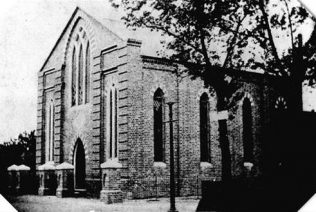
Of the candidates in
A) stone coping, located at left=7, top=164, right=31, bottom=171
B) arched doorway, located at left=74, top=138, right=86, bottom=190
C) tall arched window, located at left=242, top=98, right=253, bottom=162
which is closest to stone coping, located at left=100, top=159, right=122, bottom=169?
arched doorway, located at left=74, top=138, right=86, bottom=190

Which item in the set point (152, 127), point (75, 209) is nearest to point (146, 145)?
point (152, 127)

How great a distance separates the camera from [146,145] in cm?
1373

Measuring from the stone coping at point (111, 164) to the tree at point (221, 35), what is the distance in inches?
99.6

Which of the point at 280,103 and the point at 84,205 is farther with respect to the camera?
the point at 280,103

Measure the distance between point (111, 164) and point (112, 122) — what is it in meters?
0.97

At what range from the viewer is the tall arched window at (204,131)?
42.5 feet

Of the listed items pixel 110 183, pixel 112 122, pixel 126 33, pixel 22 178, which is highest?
pixel 126 33

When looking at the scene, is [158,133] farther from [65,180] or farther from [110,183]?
[65,180]

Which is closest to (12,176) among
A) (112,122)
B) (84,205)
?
(84,205)

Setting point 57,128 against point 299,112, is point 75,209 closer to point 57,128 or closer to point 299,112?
point 57,128

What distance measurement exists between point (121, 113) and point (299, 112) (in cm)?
398

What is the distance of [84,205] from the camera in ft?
40.3

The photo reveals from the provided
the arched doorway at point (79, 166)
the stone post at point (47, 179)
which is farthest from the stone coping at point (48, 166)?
the arched doorway at point (79, 166)

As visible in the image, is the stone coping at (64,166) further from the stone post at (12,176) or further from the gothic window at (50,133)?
the stone post at (12,176)
